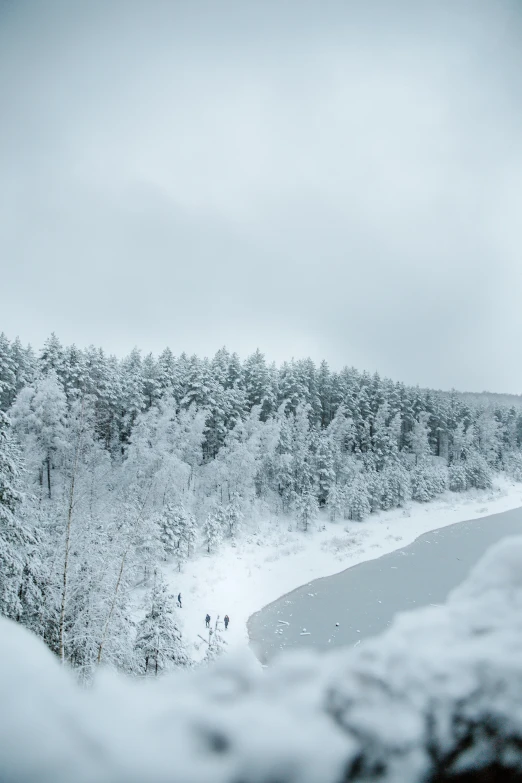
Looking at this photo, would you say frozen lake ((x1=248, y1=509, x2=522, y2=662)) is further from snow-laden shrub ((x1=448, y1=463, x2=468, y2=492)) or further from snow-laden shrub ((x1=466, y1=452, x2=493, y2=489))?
snow-laden shrub ((x1=466, y1=452, x2=493, y2=489))

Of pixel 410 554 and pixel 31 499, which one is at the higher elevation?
pixel 31 499

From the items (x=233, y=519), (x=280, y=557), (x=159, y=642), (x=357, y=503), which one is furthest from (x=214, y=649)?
(x=357, y=503)

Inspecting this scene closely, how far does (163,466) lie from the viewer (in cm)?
2430

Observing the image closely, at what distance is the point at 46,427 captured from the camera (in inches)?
913

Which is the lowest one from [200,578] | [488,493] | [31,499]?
[200,578]

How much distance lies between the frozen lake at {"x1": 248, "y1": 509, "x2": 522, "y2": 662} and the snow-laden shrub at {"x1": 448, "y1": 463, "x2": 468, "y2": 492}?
487 inches

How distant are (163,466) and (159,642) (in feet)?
51.9

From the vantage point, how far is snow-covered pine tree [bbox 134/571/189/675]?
8.90 m

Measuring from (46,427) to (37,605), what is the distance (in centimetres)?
1803

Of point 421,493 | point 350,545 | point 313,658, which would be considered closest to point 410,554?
point 350,545

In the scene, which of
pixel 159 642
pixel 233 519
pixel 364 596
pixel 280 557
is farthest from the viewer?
pixel 233 519

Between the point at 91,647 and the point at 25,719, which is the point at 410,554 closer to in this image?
the point at 91,647

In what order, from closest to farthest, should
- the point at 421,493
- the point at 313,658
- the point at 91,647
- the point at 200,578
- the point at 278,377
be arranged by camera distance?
the point at 313,658 → the point at 91,647 → the point at 200,578 → the point at 421,493 → the point at 278,377

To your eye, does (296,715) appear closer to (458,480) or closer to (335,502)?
(335,502)
